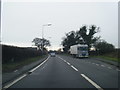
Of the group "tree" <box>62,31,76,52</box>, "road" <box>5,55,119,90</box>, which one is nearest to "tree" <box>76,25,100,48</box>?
"tree" <box>62,31,76,52</box>

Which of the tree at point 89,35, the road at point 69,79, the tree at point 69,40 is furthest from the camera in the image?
the tree at point 69,40

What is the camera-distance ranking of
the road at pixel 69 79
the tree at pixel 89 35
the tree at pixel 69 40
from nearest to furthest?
the road at pixel 69 79 → the tree at pixel 89 35 → the tree at pixel 69 40

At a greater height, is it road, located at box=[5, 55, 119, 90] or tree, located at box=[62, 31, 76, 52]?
tree, located at box=[62, 31, 76, 52]

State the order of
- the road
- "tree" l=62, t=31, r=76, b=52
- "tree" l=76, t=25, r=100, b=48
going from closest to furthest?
the road, "tree" l=76, t=25, r=100, b=48, "tree" l=62, t=31, r=76, b=52

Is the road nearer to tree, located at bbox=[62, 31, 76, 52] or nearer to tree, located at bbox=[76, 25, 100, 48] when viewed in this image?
tree, located at bbox=[76, 25, 100, 48]

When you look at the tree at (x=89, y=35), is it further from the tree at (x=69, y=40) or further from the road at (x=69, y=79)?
the road at (x=69, y=79)

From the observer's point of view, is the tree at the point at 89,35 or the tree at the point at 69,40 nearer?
the tree at the point at 89,35

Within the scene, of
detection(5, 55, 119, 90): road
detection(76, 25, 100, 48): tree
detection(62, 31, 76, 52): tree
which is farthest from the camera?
detection(62, 31, 76, 52): tree

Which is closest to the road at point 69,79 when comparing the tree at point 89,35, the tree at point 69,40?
the tree at point 89,35

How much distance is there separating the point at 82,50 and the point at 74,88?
49.6m

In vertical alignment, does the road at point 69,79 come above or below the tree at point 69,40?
below

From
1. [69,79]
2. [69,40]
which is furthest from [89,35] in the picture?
[69,79]

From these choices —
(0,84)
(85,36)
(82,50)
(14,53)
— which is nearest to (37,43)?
(85,36)

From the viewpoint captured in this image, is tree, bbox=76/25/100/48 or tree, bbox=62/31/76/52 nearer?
Result: tree, bbox=76/25/100/48
